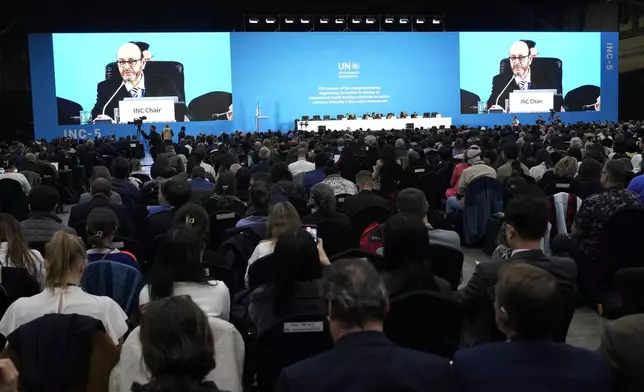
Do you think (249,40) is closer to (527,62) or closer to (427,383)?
(527,62)

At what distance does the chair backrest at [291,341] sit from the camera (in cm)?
269

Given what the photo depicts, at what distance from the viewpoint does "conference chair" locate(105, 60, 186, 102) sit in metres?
22.0

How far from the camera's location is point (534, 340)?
80.3 inches

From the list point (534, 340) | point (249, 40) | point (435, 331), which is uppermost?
point (249, 40)

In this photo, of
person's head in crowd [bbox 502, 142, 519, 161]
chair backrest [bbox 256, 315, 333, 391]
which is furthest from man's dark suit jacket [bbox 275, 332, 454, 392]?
person's head in crowd [bbox 502, 142, 519, 161]

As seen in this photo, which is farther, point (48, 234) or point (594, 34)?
point (594, 34)

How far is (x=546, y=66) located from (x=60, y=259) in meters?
24.8

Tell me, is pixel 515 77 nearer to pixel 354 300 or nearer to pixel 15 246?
pixel 15 246

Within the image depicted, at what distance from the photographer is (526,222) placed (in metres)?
3.15

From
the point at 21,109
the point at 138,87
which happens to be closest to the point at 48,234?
the point at 138,87

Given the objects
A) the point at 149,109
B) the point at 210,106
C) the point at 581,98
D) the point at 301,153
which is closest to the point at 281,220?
the point at 301,153

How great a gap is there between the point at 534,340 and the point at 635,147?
7837 mm

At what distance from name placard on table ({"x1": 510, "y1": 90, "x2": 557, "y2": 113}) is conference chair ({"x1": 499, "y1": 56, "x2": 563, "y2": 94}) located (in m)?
0.51

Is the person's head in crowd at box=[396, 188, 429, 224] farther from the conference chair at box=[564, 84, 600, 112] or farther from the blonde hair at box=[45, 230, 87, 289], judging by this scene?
the conference chair at box=[564, 84, 600, 112]
